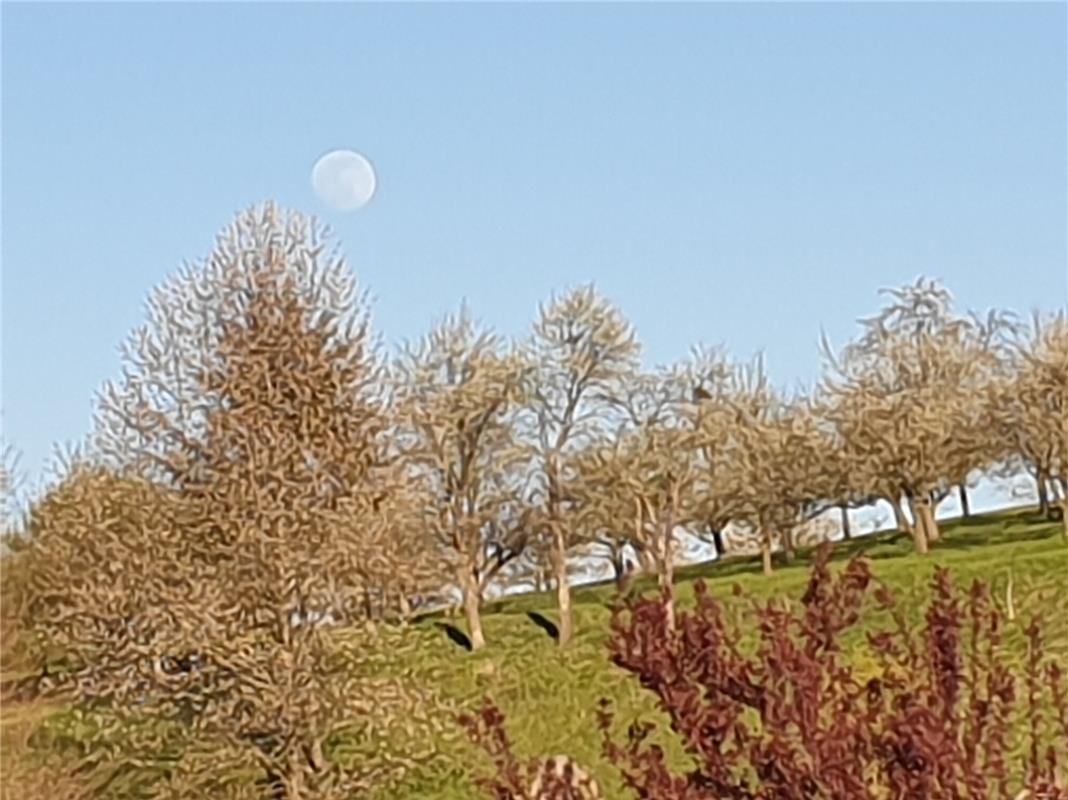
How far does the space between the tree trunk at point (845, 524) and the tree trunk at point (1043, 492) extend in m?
2.79

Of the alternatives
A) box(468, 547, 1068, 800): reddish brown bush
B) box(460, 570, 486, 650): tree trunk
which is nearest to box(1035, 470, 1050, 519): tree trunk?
box(460, 570, 486, 650): tree trunk

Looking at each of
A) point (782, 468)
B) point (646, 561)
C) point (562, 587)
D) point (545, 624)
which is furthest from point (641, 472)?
point (782, 468)

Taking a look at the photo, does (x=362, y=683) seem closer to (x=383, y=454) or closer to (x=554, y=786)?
(x=383, y=454)

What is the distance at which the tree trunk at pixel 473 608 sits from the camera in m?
19.1

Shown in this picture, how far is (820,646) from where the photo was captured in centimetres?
308

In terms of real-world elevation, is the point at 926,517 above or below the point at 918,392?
below

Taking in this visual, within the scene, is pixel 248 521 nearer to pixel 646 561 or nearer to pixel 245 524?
pixel 245 524

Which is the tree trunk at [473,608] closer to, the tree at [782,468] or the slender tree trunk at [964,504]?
the tree at [782,468]

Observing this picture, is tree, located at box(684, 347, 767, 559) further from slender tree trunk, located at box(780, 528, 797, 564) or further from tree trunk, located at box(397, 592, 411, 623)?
tree trunk, located at box(397, 592, 411, 623)

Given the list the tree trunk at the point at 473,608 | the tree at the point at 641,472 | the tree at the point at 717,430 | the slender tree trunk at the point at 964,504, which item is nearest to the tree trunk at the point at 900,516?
the slender tree trunk at the point at 964,504

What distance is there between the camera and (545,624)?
66.4 feet

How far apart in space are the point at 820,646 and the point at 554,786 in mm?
585

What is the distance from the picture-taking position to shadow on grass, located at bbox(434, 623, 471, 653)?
19.5m

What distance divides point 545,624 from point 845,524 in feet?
21.9
